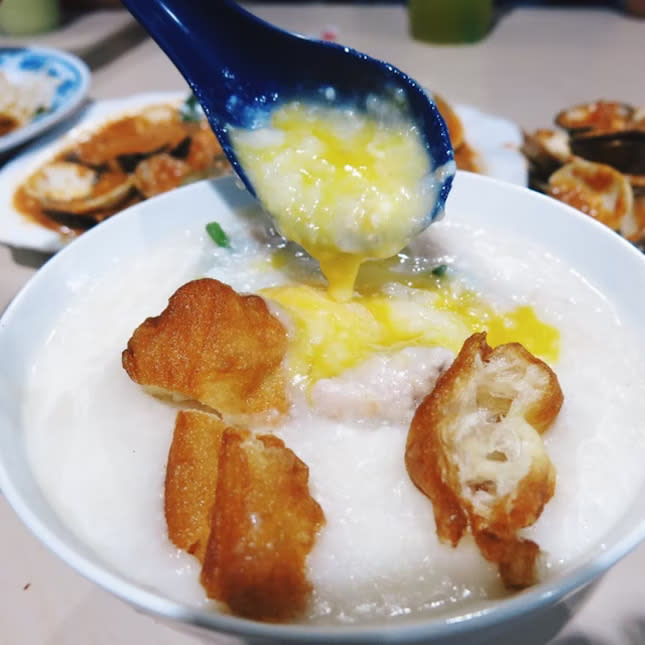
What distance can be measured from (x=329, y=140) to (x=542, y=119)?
1639mm

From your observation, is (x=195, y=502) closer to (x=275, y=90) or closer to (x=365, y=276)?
(x=365, y=276)

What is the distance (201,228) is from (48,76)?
65.5 inches

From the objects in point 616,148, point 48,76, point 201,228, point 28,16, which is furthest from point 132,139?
point 28,16

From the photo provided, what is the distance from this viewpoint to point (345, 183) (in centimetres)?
117

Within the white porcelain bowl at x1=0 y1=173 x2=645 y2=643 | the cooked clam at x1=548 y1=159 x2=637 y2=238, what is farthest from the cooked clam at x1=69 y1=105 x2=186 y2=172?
the cooked clam at x1=548 y1=159 x2=637 y2=238

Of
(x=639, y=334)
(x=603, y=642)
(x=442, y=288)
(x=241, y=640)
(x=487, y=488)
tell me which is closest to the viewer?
(x=241, y=640)

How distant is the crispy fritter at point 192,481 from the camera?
0.82m

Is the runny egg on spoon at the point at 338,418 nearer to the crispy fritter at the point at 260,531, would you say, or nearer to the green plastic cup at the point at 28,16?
the crispy fritter at the point at 260,531

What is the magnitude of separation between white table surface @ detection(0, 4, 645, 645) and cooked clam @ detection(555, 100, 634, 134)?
0.73ft

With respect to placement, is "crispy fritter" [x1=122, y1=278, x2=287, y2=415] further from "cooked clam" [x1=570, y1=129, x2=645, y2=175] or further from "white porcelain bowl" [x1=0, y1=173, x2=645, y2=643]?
"cooked clam" [x1=570, y1=129, x2=645, y2=175]

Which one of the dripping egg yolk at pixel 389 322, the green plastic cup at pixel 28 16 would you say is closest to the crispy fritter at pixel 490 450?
the dripping egg yolk at pixel 389 322

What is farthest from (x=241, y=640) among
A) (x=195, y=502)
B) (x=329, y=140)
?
(x=329, y=140)

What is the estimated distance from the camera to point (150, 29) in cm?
129

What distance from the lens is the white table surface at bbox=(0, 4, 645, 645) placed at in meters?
1.00
